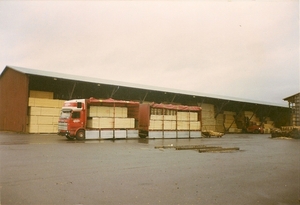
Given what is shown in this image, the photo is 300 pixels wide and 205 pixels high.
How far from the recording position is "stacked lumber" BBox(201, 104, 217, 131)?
1714 inches

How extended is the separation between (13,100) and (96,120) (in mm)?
13873

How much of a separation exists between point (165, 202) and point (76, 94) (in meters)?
31.1

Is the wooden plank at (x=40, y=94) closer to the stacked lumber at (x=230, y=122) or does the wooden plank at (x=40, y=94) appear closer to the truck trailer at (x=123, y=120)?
the truck trailer at (x=123, y=120)

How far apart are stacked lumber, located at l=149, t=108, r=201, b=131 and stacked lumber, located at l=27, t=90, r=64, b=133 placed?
415 inches

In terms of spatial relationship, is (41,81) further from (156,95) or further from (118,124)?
(156,95)

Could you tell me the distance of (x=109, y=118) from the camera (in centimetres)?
2388

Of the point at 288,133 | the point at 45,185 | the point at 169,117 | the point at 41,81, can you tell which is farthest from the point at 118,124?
the point at 288,133

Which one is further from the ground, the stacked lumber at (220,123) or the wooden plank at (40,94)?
the wooden plank at (40,94)

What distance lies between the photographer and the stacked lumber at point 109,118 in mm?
23180

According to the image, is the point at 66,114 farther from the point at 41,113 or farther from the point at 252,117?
the point at 252,117

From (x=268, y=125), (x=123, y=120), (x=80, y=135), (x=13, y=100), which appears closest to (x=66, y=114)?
(x=80, y=135)

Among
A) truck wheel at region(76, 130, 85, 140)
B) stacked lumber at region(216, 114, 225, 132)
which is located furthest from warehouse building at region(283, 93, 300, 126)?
truck wheel at region(76, 130, 85, 140)

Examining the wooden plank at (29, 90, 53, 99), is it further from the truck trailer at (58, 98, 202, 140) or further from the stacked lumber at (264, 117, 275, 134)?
the stacked lumber at (264, 117, 275, 134)

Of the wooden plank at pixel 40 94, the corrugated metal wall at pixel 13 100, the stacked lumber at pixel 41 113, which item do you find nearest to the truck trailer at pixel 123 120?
the stacked lumber at pixel 41 113
